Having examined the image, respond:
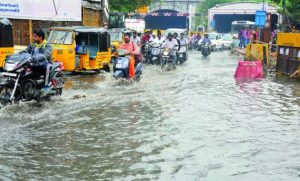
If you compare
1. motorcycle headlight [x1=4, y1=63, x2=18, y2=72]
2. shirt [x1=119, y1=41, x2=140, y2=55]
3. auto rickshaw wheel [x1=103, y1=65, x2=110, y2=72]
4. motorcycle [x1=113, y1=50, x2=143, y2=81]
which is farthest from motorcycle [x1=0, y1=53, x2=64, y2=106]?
auto rickshaw wheel [x1=103, y1=65, x2=110, y2=72]

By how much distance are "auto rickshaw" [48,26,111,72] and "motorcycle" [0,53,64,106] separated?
5.25 metres

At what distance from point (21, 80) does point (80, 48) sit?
22.9ft

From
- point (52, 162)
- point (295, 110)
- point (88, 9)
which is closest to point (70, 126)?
point (52, 162)

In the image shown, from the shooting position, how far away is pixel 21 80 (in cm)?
973

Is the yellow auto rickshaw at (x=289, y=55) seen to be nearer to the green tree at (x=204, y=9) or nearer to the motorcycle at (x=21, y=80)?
the motorcycle at (x=21, y=80)

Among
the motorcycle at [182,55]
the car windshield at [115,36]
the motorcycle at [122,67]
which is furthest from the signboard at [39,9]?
the motorcycle at [122,67]

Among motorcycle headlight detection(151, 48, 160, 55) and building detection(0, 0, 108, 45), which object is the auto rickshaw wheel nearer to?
building detection(0, 0, 108, 45)

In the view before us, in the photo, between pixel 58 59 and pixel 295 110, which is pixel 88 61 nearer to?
pixel 58 59

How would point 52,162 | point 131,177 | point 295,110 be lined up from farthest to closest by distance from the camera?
point 295,110, point 52,162, point 131,177

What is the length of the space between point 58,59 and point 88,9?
46.8ft

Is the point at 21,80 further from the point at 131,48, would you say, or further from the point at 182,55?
the point at 182,55

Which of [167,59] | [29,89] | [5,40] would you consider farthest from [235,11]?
[29,89]

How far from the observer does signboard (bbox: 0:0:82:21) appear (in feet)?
67.7

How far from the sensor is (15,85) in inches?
371
